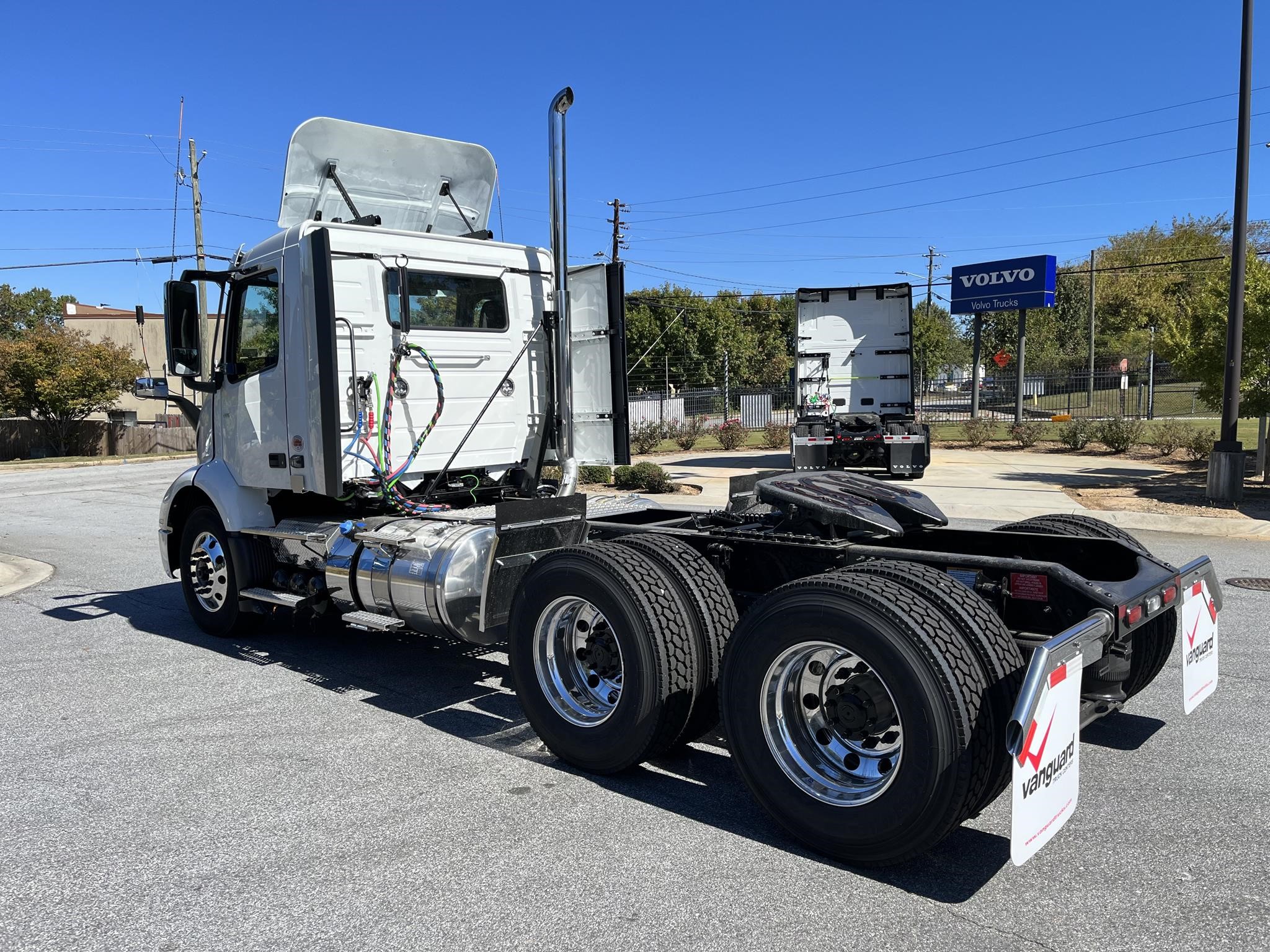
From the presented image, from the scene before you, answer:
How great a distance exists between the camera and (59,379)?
36.7m

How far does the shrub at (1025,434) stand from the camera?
25.8 metres

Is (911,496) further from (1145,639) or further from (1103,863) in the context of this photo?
(1103,863)

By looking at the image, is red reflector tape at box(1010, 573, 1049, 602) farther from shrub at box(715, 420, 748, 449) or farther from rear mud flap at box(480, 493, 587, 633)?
shrub at box(715, 420, 748, 449)

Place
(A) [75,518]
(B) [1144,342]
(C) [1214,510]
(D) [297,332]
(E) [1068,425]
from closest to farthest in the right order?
1. (D) [297,332]
2. (C) [1214,510]
3. (A) [75,518]
4. (E) [1068,425]
5. (B) [1144,342]

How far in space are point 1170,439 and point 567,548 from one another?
20989 millimetres

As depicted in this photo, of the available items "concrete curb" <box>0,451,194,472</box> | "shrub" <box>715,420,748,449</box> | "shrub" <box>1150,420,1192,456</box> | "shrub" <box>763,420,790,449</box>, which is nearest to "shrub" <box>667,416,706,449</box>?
"shrub" <box>715,420,748,449</box>

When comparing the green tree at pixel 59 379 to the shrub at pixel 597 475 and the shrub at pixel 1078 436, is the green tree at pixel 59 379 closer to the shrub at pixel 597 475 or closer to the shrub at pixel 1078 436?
the shrub at pixel 597 475

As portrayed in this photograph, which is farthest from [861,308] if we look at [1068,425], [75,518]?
[75,518]

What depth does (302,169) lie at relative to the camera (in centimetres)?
646

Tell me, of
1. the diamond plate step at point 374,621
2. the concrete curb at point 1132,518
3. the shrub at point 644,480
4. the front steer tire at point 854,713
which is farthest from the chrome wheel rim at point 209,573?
the shrub at point 644,480

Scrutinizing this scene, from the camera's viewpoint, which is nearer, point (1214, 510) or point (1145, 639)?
point (1145, 639)

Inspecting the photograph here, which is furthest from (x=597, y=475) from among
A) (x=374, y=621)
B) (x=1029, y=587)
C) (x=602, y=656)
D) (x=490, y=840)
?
(x=490, y=840)

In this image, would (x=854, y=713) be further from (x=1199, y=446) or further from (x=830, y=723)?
(x=1199, y=446)

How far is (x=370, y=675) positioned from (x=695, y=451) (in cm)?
2270
